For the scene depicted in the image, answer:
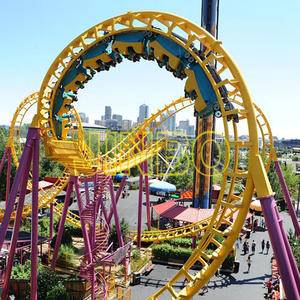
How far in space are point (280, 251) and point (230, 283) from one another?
30.1ft

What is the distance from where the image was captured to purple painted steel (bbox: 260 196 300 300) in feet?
23.8

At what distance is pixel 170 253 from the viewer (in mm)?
18562

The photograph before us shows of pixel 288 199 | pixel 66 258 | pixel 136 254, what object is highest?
pixel 288 199

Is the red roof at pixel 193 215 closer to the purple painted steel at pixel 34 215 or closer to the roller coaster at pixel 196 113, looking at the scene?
the roller coaster at pixel 196 113

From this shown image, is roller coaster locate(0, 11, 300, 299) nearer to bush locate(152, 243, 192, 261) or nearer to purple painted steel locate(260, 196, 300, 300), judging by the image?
purple painted steel locate(260, 196, 300, 300)

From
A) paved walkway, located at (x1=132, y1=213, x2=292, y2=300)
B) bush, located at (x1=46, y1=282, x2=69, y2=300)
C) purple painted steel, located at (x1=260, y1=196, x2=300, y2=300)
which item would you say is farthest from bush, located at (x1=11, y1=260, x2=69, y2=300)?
purple painted steel, located at (x1=260, y1=196, x2=300, y2=300)

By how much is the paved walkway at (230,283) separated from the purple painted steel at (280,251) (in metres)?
7.47

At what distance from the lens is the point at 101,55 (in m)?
10.5

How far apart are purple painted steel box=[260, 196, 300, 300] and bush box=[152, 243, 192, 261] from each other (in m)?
11.2

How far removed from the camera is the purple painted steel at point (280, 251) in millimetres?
7262

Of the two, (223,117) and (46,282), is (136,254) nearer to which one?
(46,282)

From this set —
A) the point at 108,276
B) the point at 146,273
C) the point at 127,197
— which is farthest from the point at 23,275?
the point at 127,197

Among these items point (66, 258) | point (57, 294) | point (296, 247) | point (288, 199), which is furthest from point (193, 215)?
point (57, 294)

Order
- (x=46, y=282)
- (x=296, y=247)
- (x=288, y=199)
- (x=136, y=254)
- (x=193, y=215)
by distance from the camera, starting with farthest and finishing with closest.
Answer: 1. (x=193, y=215)
2. (x=136, y=254)
3. (x=296, y=247)
4. (x=288, y=199)
5. (x=46, y=282)
